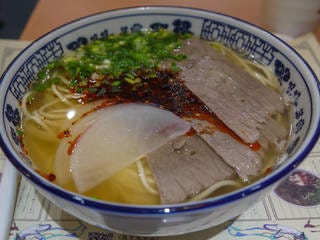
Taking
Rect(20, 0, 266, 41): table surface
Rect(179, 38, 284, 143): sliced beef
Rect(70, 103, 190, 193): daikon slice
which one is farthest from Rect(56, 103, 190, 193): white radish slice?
Rect(20, 0, 266, 41): table surface

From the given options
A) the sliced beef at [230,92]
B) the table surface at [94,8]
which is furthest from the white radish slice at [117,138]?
the table surface at [94,8]

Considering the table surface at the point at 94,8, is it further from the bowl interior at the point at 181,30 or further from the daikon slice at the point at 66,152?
the daikon slice at the point at 66,152

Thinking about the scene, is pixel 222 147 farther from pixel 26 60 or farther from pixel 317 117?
pixel 26 60

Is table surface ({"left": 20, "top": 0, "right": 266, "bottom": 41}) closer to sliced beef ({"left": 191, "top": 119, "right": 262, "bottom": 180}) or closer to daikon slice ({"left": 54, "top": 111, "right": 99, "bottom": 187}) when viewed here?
daikon slice ({"left": 54, "top": 111, "right": 99, "bottom": 187})

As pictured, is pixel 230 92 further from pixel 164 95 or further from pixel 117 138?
pixel 117 138

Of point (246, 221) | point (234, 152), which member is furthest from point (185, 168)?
point (246, 221)

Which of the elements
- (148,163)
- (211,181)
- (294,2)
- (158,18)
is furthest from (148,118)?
(294,2)
